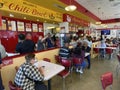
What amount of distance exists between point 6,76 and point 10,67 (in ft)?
0.67

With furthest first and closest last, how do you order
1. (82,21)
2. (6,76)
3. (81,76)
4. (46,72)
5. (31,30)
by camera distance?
(82,21) < (31,30) < (81,76) < (6,76) < (46,72)

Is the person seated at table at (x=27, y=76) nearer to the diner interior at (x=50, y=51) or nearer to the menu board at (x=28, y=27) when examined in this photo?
the diner interior at (x=50, y=51)

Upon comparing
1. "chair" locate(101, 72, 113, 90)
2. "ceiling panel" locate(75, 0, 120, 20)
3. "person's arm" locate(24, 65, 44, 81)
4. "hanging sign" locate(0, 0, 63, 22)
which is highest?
"ceiling panel" locate(75, 0, 120, 20)

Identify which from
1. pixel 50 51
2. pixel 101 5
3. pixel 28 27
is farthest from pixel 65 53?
pixel 101 5

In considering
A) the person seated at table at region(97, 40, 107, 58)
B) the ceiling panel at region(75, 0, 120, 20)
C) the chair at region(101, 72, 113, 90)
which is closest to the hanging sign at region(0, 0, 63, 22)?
the ceiling panel at region(75, 0, 120, 20)

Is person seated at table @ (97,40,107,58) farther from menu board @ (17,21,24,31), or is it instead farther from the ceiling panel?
menu board @ (17,21,24,31)

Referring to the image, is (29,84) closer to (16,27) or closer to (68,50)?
(68,50)

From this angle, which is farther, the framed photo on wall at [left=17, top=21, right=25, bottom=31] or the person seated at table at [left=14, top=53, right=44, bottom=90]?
the framed photo on wall at [left=17, top=21, right=25, bottom=31]

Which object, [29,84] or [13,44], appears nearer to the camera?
[29,84]

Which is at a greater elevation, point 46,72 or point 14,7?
point 14,7

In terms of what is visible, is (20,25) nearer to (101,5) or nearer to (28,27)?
(28,27)

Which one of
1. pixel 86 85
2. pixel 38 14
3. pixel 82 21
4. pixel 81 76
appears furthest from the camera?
pixel 82 21

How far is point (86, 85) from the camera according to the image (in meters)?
3.80

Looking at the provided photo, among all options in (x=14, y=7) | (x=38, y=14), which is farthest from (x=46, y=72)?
(x=38, y=14)
